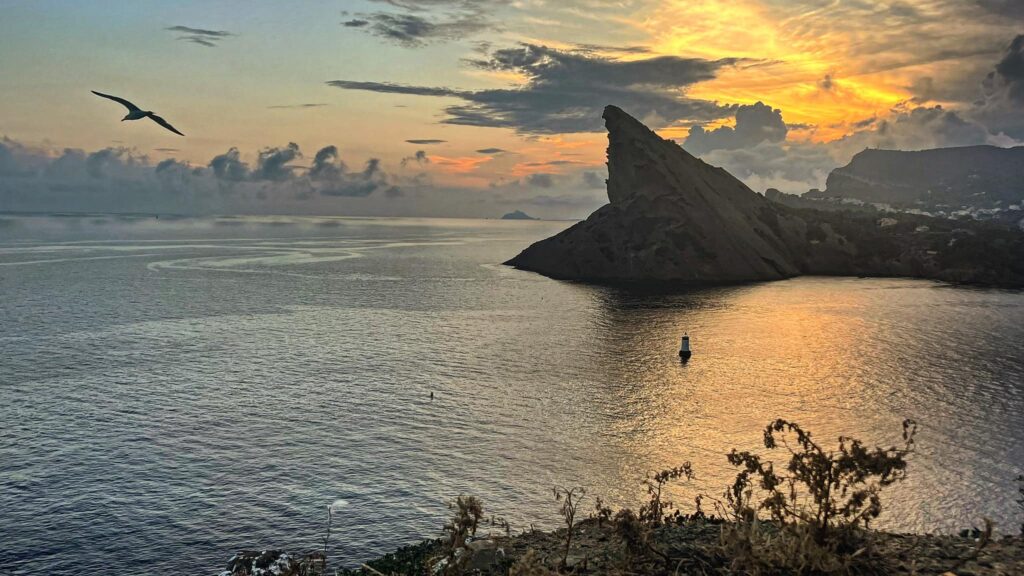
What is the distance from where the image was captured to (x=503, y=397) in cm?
6531

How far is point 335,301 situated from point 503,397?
75883 millimetres

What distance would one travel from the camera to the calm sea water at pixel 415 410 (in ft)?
132

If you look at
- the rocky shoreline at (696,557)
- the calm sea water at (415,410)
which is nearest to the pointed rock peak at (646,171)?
the calm sea water at (415,410)

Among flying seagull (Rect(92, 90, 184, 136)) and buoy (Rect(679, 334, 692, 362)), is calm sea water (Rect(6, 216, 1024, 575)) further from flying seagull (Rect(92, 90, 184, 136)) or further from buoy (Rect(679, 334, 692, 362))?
flying seagull (Rect(92, 90, 184, 136))

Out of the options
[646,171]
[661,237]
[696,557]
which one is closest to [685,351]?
[696,557]

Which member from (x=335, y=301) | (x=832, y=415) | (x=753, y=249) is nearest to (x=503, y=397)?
(x=832, y=415)

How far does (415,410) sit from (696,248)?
12936cm

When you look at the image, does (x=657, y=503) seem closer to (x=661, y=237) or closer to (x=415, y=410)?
(x=415, y=410)

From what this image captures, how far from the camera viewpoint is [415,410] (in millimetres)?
61469

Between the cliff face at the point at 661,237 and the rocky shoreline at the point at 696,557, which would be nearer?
the rocky shoreline at the point at 696,557

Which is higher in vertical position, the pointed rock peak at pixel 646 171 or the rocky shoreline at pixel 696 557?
the pointed rock peak at pixel 646 171

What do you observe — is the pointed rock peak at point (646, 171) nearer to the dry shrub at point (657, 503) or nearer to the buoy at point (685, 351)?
the buoy at point (685, 351)

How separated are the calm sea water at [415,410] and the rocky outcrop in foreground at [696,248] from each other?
160ft

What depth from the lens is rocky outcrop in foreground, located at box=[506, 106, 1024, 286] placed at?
173 metres
